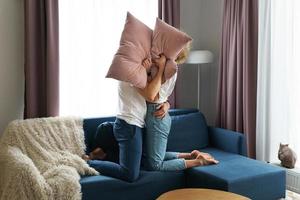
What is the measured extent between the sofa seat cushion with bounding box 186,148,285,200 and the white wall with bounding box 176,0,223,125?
4.22ft

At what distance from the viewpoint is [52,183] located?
2340mm

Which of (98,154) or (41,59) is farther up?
(41,59)

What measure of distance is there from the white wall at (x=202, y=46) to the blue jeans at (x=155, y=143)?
126 centimetres

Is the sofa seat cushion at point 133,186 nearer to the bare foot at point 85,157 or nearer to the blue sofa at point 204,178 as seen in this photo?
the blue sofa at point 204,178

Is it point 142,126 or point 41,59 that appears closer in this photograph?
point 142,126

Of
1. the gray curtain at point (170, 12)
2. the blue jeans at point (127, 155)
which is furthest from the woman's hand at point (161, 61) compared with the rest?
the gray curtain at point (170, 12)

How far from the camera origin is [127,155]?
8.68 ft

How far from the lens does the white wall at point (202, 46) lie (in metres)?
4.09

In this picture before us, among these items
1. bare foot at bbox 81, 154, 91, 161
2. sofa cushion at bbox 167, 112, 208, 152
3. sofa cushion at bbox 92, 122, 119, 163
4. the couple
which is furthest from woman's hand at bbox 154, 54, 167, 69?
bare foot at bbox 81, 154, 91, 161

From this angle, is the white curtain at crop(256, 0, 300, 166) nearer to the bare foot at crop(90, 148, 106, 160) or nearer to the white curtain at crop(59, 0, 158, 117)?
the white curtain at crop(59, 0, 158, 117)

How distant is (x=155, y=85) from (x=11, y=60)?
1.39 metres

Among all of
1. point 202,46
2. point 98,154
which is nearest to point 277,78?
point 202,46

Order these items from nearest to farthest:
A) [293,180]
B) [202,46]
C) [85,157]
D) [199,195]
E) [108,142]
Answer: [199,195] < [85,157] < [108,142] < [293,180] < [202,46]

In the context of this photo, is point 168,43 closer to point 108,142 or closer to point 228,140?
point 108,142
